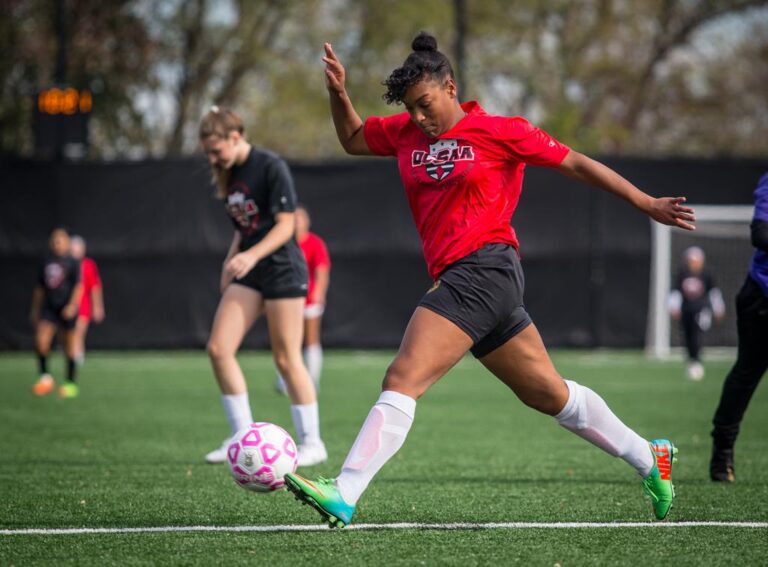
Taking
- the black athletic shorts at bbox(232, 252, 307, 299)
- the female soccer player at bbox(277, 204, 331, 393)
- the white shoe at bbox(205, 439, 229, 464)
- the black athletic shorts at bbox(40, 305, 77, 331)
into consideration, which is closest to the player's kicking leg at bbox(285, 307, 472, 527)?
the black athletic shorts at bbox(232, 252, 307, 299)

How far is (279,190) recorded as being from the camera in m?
7.43

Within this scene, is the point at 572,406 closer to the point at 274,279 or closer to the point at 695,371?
the point at 274,279

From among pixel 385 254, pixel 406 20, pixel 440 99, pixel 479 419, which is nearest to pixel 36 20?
pixel 406 20

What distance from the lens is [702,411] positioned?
11742 mm

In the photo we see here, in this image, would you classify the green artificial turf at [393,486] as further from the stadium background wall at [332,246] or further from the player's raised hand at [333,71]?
the stadium background wall at [332,246]

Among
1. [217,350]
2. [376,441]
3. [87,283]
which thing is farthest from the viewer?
[87,283]

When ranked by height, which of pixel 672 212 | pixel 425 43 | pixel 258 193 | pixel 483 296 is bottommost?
pixel 483 296

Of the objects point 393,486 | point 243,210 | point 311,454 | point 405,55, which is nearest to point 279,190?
point 243,210

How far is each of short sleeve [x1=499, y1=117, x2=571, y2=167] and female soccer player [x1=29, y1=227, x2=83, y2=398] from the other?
10.1 meters

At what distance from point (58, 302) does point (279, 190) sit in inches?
321

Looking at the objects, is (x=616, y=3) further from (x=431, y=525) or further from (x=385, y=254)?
(x=431, y=525)

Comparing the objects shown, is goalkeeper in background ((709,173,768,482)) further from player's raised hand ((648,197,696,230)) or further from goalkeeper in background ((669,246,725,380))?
goalkeeper in background ((669,246,725,380))

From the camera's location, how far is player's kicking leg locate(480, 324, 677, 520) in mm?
5230

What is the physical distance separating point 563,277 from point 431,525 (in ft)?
51.0
